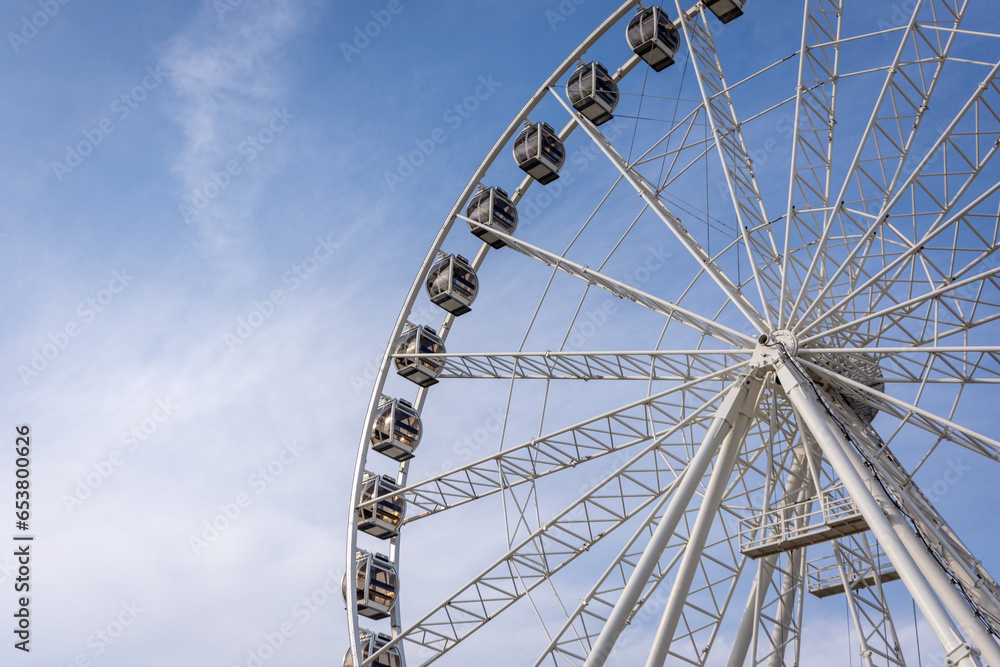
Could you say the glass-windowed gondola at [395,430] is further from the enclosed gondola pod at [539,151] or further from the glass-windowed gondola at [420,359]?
the enclosed gondola pod at [539,151]

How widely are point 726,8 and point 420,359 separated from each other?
11.1m

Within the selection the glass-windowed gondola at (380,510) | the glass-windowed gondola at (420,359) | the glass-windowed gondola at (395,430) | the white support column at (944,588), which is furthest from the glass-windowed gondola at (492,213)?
the white support column at (944,588)

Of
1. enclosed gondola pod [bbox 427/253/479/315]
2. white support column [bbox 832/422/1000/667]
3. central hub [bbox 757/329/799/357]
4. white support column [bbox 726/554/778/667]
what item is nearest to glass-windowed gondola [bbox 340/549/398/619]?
enclosed gondola pod [bbox 427/253/479/315]

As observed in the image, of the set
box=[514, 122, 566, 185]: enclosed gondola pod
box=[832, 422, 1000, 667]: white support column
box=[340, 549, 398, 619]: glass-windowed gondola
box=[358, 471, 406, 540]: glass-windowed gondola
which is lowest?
box=[832, 422, 1000, 667]: white support column

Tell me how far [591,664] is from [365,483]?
35.0ft

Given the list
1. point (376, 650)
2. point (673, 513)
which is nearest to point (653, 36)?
point (673, 513)

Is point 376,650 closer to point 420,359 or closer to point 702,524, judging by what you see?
point 420,359

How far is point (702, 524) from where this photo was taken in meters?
15.9

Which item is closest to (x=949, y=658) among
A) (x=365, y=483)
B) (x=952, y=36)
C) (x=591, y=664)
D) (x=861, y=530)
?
(x=861, y=530)

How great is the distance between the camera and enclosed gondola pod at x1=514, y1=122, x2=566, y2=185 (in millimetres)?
23984

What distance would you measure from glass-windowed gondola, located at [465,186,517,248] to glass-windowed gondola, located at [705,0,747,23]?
6.56m

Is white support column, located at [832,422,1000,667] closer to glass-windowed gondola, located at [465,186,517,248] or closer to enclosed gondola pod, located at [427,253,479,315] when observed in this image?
glass-windowed gondola, located at [465,186,517,248]

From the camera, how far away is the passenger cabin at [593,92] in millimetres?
23141

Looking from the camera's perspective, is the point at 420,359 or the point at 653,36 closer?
the point at 653,36
